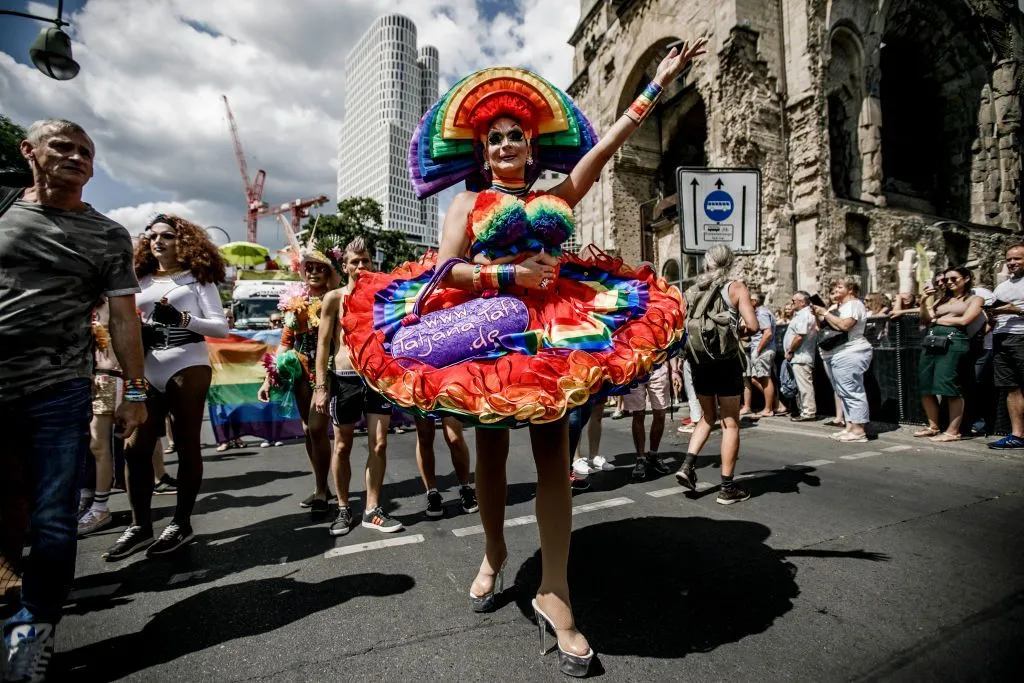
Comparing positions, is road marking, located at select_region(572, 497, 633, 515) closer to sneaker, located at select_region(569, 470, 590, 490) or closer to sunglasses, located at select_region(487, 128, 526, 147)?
sneaker, located at select_region(569, 470, 590, 490)

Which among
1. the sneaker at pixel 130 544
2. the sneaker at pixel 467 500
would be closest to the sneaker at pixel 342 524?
the sneaker at pixel 467 500

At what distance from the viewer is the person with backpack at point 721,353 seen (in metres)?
3.99

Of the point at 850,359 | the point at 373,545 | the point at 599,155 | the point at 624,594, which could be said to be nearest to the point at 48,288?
the point at 373,545

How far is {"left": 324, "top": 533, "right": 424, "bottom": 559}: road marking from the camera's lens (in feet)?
A: 10.5

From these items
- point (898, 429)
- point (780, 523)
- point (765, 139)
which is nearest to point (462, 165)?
point (780, 523)

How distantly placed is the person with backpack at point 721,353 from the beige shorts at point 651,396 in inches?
39.1

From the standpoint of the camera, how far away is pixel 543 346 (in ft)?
6.16

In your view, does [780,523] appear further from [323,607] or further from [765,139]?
[765,139]

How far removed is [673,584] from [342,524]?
2.31 meters

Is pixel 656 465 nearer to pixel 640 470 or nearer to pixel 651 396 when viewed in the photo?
pixel 640 470

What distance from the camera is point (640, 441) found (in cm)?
520

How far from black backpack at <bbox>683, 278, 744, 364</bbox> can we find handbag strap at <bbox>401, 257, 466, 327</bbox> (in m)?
2.55

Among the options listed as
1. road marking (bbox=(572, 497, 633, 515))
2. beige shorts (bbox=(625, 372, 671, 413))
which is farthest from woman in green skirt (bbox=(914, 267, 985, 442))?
road marking (bbox=(572, 497, 633, 515))

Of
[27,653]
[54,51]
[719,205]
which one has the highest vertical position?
[54,51]
